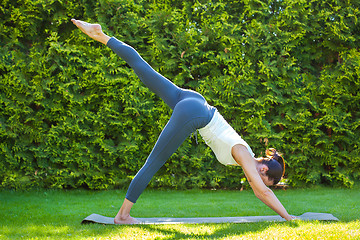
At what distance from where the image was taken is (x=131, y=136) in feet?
18.5

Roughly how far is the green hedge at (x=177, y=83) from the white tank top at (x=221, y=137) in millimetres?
2475

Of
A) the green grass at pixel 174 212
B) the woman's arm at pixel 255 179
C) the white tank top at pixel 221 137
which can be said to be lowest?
the green grass at pixel 174 212

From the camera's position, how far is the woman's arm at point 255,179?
299 cm

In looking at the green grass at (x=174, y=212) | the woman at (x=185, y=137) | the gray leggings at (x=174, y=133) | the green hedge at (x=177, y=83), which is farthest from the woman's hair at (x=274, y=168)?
the green hedge at (x=177, y=83)

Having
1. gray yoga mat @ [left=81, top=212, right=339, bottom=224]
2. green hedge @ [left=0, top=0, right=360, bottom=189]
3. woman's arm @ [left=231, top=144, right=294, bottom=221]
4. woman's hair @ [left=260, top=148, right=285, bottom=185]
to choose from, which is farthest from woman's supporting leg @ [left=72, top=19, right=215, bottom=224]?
green hedge @ [left=0, top=0, right=360, bottom=189]

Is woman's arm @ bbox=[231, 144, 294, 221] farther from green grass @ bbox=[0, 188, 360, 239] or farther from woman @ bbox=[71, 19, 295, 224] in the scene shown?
green grass @ bbox=[0, 188, 360, 239]

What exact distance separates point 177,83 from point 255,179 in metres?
3.11

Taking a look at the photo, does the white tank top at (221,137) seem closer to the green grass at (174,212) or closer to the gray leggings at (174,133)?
the gray leggings at (174,133)

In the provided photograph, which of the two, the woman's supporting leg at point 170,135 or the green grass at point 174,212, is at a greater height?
the woman's supporting leg at point 170,135

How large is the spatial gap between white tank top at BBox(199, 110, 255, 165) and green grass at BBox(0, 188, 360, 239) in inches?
24.7

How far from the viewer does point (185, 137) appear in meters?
3.14

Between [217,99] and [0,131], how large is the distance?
10.9ft

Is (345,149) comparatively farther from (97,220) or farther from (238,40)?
(97,220)

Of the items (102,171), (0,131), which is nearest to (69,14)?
(0,131)
